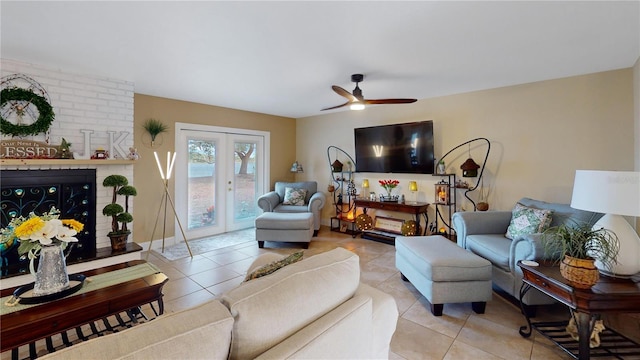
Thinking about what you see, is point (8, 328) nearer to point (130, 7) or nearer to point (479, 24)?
point (130, 7)

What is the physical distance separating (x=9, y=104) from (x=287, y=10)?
303 cm

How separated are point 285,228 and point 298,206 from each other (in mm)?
834

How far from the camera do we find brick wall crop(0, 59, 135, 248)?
2.89 m

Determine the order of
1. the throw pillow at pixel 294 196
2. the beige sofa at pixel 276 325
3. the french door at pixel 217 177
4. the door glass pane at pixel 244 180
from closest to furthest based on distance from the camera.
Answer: the beige sofa at pixel 276 325
the french door at pixel 217 177
the throw pillow at pixel 294 196
the door glass pane at pixel 244 180

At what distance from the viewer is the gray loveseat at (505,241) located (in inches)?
87.5

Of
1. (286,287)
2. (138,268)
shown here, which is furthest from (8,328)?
(286,287)

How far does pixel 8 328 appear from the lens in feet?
4.75

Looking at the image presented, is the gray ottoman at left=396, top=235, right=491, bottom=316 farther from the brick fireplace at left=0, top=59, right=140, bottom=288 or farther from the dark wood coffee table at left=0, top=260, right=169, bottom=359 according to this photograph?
the brick fireplace at left=0, top=59, right=140, bottom=288

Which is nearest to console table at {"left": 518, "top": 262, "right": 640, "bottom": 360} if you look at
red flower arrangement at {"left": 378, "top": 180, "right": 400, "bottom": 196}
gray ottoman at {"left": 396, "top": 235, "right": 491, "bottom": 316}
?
gray ottoman at {"left": 396, "top": 235, "right": 491, "bottom": 316}

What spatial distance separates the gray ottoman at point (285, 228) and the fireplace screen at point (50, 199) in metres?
2.01

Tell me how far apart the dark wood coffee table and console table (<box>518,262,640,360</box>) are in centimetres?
275

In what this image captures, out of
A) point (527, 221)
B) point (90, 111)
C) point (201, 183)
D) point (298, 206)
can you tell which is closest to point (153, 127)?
point (90, 111)

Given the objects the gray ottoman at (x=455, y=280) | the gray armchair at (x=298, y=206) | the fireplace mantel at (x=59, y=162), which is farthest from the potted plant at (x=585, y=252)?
the fireplace mantel at (x=59, y=162)

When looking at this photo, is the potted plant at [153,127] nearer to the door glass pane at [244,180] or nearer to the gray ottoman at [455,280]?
the door glass pane at [244,180]
